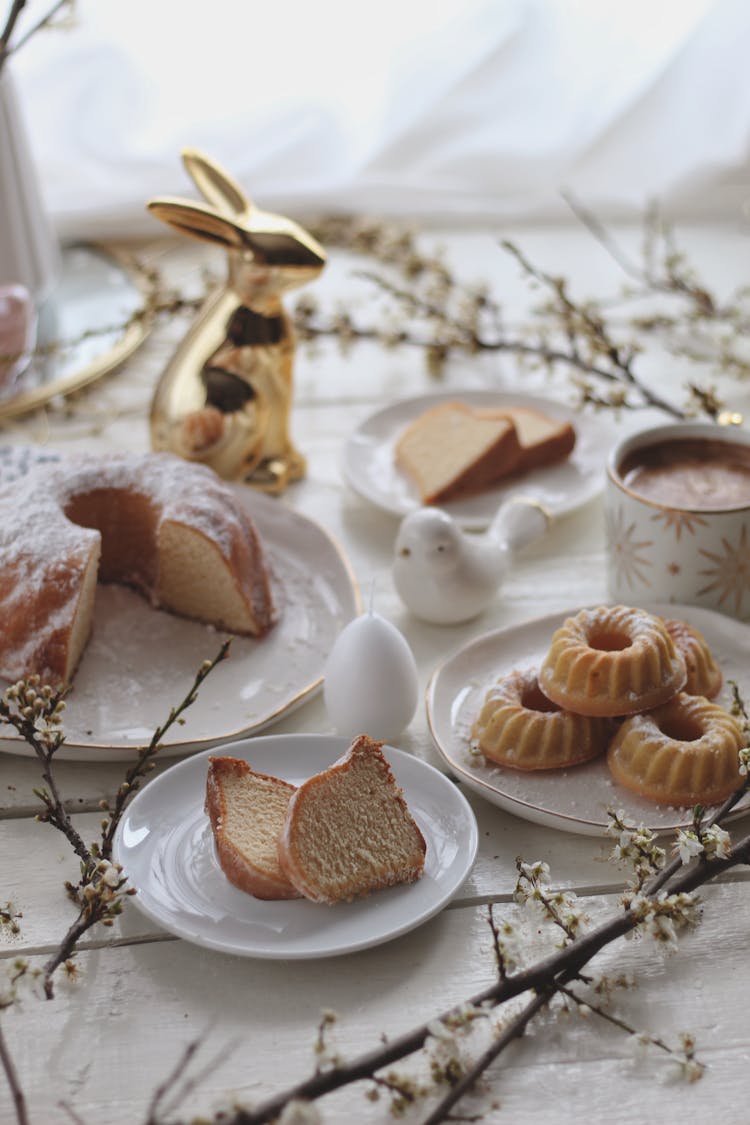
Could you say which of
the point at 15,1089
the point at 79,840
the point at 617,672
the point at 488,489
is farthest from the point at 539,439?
the point at 15,1089

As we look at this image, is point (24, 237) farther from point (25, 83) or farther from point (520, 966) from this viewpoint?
point (520, 966)

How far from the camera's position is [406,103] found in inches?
91.3

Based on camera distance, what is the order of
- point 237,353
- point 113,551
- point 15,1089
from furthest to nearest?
1. point 237,353
2. point 113,551
3. point 15,1089

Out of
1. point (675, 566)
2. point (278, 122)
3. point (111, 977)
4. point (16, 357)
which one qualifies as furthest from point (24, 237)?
point (111, 977)

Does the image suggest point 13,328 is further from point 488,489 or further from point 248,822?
point 248,822

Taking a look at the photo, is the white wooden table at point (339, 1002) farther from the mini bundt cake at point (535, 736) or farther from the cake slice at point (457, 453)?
the cake slice at point (457, 453)

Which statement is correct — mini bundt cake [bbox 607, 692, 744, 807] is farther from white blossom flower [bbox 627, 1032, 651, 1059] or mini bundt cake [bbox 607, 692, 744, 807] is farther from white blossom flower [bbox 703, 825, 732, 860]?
white blossom flower [bbox 627, 1032, 651, 1059]

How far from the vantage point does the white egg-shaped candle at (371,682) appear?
1.11 meters

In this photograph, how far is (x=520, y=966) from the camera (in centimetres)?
91

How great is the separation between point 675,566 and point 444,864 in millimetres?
430

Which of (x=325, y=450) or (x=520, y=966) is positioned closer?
(x=520, y=966)

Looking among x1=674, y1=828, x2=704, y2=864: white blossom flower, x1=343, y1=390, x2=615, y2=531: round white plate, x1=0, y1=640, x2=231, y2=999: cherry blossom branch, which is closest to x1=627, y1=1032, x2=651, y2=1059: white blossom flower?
x1=674, y1=828, x2=704, y2=864: white blossom flower

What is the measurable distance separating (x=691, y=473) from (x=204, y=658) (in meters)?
0.53

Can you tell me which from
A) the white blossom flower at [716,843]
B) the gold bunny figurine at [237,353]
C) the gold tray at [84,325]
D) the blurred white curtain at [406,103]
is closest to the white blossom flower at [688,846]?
the white blossom flower at [716,843]
